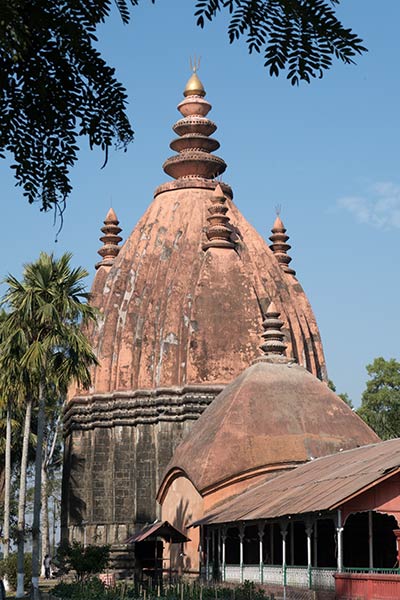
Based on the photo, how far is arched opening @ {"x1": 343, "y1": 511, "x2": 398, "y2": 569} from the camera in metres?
24.1

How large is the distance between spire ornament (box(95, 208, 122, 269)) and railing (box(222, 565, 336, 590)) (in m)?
21.6

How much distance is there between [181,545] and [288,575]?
9924 millimetres

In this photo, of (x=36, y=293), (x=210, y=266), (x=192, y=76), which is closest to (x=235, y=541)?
(x=36, y=293)

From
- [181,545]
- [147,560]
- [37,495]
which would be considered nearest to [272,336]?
[181,545]

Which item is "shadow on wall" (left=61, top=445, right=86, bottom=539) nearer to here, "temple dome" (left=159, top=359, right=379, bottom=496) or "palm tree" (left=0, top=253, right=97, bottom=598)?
"temple dome" (left=159, top=359, right=379, bottom=496)

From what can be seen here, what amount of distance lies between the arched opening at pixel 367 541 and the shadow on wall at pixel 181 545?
692 cm

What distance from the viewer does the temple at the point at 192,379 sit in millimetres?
30641

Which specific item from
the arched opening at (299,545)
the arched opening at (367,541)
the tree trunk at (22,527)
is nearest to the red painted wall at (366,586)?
the arched opening at (367,541)

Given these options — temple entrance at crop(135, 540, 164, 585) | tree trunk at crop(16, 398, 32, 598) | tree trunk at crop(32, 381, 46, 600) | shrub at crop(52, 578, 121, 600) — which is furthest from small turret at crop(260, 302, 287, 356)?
shrub at crop(52, 578, 121, 600)

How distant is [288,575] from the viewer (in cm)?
2236

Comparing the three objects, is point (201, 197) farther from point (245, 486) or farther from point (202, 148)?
point (245, 486)

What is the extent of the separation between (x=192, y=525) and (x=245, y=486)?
190 cm

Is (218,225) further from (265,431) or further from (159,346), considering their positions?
(265,431)

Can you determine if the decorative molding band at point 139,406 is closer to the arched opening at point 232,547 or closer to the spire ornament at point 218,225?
the spire ornament at point 218,225
